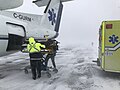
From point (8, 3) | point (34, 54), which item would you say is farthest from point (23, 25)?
point (34, 54)

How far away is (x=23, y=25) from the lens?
9.34 m

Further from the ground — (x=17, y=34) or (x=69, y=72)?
(x=17, y=34)

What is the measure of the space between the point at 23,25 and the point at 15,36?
890mm

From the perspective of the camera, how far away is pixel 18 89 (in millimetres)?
5938

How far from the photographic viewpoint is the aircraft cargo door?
8.36m

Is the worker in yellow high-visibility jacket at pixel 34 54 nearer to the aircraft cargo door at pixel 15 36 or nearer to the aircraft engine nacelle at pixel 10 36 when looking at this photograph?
the aircraft engine nacelle at pixel 10 36

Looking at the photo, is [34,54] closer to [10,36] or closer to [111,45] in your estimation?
[10,36]

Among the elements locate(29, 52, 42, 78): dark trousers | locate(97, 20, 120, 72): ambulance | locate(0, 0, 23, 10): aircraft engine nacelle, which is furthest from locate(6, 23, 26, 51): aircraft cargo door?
locate(97, 20, 120, 72): ambulance

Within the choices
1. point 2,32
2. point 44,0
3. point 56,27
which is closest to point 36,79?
point 2,32

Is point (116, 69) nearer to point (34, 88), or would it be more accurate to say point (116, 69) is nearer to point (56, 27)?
point (34, 88)

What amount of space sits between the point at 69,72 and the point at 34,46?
6.19 ft

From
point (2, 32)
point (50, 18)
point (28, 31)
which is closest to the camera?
point (2, 32)

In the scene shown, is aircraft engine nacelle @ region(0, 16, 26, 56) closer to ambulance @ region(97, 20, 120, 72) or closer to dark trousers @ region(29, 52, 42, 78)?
dark trousers @ region(29, 52, 42, 78)

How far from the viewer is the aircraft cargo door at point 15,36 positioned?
836cm
